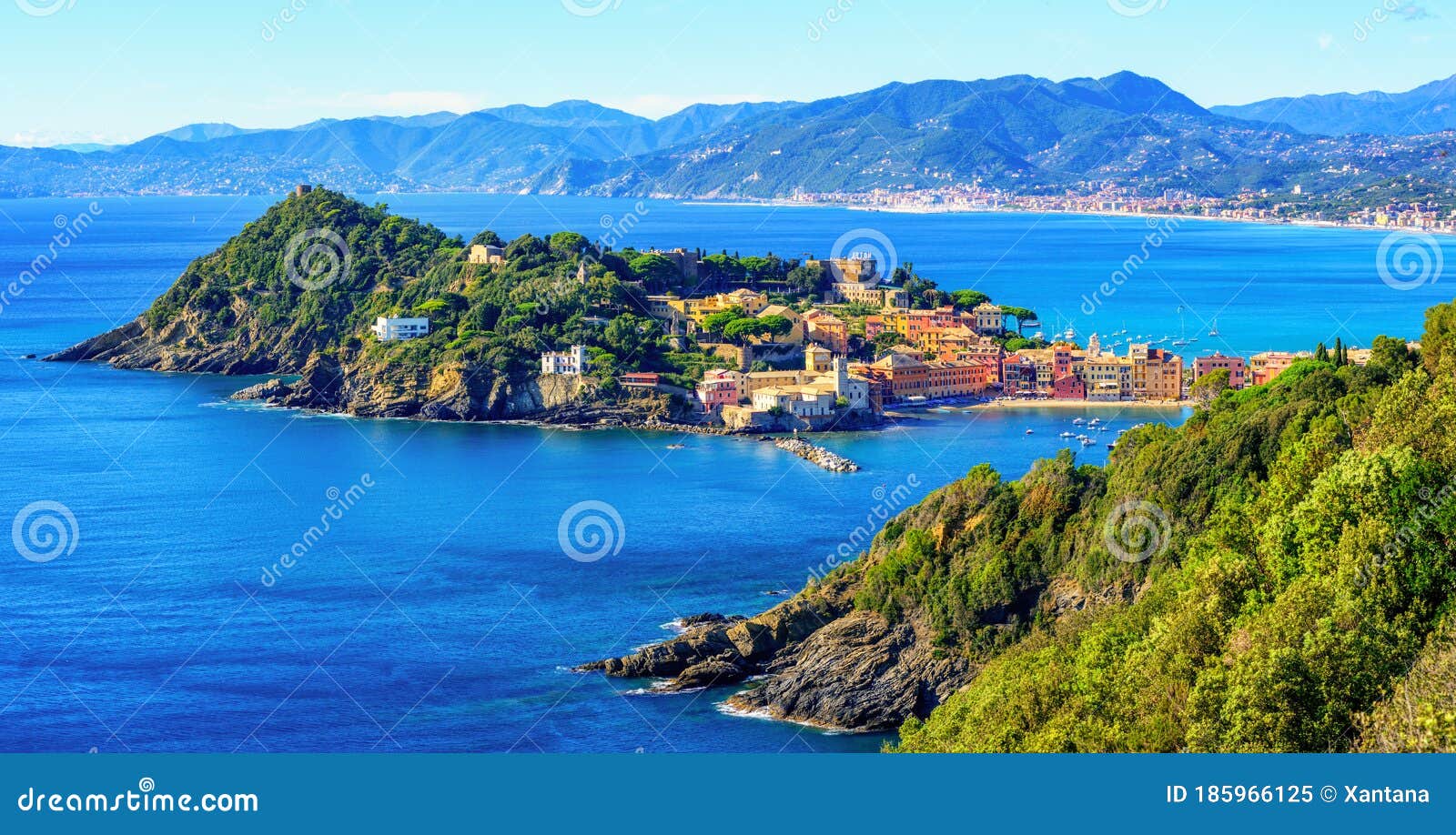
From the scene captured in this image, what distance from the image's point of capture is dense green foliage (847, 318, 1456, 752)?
827cm

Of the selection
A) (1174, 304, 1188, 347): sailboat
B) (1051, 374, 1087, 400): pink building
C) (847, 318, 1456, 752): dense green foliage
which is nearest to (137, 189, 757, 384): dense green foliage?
(1051, 374, 1087, 400): pink building

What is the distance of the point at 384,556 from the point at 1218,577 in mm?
11958

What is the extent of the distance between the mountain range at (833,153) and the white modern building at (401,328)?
76.0 meters

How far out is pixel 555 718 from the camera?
45.1 feet

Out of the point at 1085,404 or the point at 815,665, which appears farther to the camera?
the point at 1085,404

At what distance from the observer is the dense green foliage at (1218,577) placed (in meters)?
8.27

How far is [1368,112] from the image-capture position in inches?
6693

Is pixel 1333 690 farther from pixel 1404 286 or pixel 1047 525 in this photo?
pixel 1404 286

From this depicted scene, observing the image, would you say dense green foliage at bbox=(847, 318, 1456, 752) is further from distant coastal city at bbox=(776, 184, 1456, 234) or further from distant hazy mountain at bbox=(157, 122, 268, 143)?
distant hazy mountain at bbox=(157, 122, 268, 143)

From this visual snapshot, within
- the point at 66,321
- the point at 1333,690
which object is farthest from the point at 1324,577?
the point at 66,321

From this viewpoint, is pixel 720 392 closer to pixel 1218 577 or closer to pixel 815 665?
pixel 815 665

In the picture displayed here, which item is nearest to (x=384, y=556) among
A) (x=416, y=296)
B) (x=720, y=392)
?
(x=720, y=392)

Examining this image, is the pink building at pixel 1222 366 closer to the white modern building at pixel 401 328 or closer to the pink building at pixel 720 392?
the pink building at pixel 720 392

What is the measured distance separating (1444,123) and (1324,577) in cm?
15917
